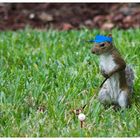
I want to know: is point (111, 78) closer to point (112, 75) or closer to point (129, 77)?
point (112, 75)

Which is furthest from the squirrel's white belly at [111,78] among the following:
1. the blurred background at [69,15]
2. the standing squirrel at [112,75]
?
the blurred background at [69,15]

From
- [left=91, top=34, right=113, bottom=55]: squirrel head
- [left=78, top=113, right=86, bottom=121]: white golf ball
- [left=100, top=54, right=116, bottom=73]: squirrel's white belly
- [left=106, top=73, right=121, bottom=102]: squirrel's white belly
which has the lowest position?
[left=78, top=113, right=86, bottom=121]: white golf ball

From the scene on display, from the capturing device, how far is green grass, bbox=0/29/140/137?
4438 millimetres

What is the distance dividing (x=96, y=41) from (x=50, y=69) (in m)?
1.31

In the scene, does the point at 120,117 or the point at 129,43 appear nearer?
the point at 120,117

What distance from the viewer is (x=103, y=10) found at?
8742 millimetres

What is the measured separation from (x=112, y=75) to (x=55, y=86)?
2.80 ft

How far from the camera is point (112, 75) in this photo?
15.1 feet

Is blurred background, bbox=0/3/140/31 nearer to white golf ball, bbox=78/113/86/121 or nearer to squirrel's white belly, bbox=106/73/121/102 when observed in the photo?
squirrel's white belly, bbox=106/73/121/102

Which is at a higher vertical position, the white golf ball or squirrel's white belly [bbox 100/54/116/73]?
squirrel's white belly [bbox 100/54/116/73]

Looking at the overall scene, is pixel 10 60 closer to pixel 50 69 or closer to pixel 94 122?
pixel 50 69

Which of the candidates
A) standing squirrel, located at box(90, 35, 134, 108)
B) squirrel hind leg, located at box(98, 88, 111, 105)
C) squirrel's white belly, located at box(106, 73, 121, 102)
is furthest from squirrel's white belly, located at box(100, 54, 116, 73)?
squirrel hind leg, located at box(98, 88, 111, 105)

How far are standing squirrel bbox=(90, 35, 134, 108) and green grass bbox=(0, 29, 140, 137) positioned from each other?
0.09m

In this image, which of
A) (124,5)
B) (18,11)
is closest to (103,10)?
(124,5)
